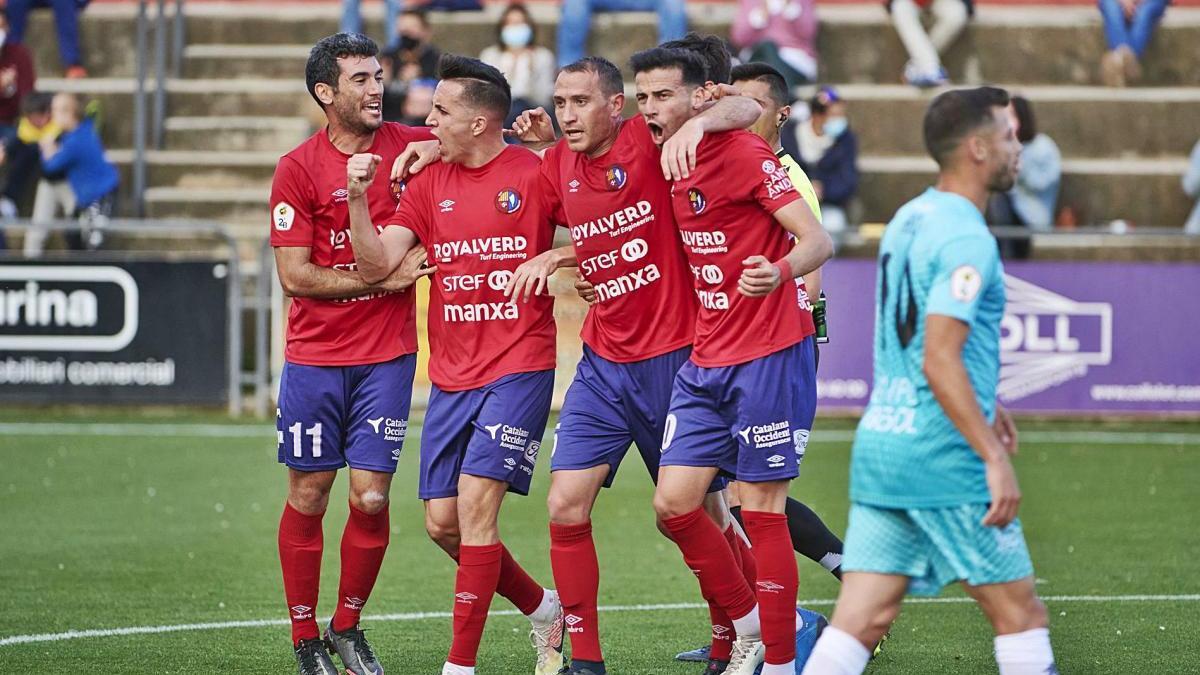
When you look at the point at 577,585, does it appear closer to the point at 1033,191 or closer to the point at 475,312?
the point at 475,312

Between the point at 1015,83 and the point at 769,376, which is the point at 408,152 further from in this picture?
the point at 1015,83

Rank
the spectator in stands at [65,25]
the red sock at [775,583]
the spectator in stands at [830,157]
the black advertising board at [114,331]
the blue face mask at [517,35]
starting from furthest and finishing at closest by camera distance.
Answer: the spectator in stands at [65,25]
the blue face mask at [517,35]
the spectator in stands at [830,157]
the black advertising board at [114,331]
the red sock at [775,583]

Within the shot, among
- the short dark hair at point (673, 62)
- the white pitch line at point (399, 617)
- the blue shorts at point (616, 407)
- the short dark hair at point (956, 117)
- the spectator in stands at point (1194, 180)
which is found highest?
the short dark hair at point (673, 62)

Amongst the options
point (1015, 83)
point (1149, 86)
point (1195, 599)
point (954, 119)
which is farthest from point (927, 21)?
point (954, 119)

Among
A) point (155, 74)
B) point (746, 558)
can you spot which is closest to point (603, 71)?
point (746, 558)

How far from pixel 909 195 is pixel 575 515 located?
41.4 feet

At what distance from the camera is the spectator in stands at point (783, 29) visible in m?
19.1

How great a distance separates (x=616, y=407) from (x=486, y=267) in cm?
73

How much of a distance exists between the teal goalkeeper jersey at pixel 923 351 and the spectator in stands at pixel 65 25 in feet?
58.4

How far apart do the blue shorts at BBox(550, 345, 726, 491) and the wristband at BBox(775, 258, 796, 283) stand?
0.87 m

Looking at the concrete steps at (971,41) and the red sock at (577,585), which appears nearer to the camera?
the red sock at (577,585)

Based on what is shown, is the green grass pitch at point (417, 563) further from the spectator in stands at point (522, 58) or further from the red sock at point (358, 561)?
the spectator in stands at point (522, 58)

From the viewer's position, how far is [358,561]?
7.25 meters

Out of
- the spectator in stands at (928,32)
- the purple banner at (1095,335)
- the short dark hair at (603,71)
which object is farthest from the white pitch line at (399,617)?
the spectator in stands at (928,32)
